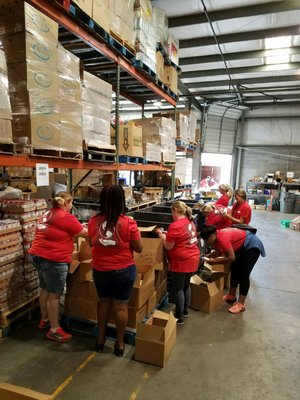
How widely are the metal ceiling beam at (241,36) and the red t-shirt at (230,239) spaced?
19.1 feet

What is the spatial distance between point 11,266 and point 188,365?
2.29 m

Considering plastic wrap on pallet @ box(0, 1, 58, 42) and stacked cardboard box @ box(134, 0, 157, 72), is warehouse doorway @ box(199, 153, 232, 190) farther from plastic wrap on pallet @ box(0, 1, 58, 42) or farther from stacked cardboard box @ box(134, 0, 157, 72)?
plastic wrap on pallet @ box(0, 1, 58, 42)

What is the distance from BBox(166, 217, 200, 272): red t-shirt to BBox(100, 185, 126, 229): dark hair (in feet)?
3.13

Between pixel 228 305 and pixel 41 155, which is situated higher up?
pixel 41 155

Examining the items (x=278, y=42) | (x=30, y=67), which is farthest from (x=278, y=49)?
(x=30, y=67)

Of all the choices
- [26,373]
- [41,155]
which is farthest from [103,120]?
[26,373]

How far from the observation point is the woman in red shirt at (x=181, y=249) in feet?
10.9

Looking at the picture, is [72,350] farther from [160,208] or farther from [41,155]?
[160,208]

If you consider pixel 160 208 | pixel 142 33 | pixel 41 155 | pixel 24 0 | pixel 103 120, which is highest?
pixel 142 33

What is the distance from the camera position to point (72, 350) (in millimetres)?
2916

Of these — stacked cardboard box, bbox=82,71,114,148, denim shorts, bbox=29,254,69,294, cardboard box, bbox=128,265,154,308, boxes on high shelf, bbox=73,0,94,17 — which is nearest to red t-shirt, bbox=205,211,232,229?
cardboard box, bbox=128,265,154,308

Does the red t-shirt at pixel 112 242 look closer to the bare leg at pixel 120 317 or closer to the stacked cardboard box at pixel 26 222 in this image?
the bare leg at pixel 120 317

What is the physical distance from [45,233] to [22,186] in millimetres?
3536

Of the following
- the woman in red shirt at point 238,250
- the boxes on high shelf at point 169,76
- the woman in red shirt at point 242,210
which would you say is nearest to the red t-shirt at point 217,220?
the woman in red shirt at point 242,210
